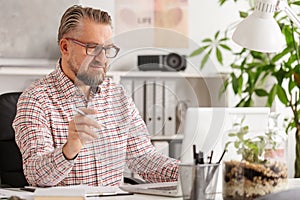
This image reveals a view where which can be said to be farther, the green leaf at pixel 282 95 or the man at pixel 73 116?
the green leaf at pixel 282 95

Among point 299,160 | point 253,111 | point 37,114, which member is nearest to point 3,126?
point 37,114

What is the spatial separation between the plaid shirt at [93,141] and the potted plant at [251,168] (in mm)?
498

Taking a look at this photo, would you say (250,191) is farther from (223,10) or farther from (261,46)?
(223,10)

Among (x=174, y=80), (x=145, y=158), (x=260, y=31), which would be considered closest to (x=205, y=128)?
(x=145, y=158)

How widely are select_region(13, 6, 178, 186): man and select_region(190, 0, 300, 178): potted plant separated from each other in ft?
3.55

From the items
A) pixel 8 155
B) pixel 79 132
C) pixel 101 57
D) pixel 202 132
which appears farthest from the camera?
pixel 8 155

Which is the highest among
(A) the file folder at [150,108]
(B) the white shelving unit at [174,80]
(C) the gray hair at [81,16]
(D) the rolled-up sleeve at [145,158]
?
(C) the gray hair at [81,16]

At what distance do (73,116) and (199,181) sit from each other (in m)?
0.78

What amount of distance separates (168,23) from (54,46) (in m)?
0.80

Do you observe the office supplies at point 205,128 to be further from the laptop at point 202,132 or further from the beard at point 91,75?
the beard at point 91,75

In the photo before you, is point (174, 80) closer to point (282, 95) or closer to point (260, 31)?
point (282, 95)

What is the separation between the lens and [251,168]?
1.75 meters

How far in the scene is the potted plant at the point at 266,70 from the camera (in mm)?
3850

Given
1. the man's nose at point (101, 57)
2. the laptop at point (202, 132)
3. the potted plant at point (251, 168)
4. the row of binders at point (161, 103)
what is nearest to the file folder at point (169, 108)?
the row of binders at point (161, 103)
